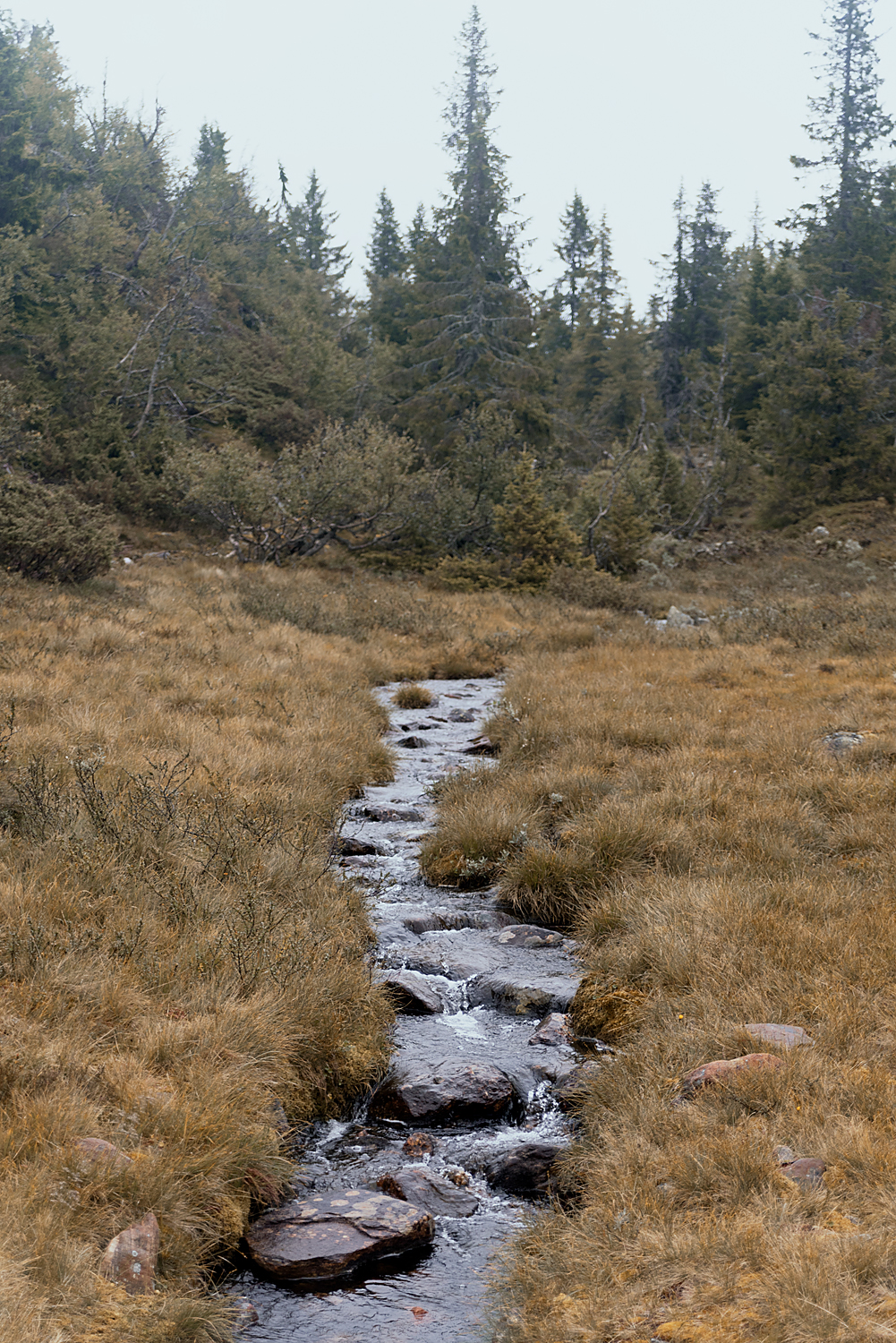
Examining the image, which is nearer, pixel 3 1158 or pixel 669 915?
pixel 3 1158

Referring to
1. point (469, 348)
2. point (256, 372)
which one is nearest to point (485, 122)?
point (469, 348)

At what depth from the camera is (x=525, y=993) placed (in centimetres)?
489

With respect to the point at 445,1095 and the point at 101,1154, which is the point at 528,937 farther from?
the point at 101,1154

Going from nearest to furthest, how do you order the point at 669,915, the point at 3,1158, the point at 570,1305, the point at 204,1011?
1. the point at 570,1305
2. the point at 3,1158
3. the point at 204,1011
4. the point at 669,915

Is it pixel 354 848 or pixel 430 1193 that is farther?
pixel 354 848

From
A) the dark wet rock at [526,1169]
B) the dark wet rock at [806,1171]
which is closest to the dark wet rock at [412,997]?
the dark wet rock at [526,1169]

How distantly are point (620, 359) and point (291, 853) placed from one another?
41.3m

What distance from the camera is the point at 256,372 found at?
33344mm

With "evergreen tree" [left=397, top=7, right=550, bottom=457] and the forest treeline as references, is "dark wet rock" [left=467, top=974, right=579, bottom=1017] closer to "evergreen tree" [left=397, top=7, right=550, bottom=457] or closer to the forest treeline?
the forest treeline

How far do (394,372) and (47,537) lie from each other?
2058cm

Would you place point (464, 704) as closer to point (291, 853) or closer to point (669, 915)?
point (291, 853)

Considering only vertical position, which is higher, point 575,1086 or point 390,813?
point 390,813

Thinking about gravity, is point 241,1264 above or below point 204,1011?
below

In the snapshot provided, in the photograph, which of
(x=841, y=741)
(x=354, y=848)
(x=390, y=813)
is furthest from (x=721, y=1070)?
(x=841, y=741)
